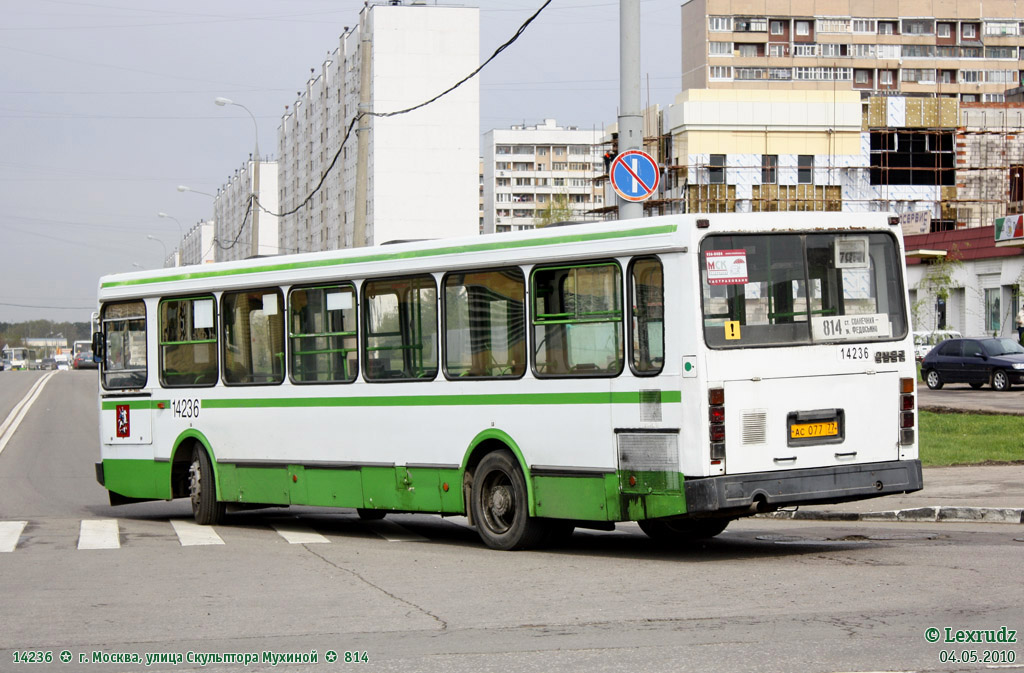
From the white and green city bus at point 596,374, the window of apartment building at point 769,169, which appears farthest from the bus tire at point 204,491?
the window of apartment building at point 769,169

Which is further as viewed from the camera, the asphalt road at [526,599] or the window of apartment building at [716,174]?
the window of apartment building at [716,174]

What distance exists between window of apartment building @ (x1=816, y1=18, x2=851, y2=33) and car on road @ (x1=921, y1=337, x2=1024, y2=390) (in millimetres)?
74658

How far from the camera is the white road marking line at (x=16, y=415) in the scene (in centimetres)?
Result: 3325

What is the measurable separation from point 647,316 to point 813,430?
1.57 m

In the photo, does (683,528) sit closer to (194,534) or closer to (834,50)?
(194,534)

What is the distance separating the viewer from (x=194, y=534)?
1418cm

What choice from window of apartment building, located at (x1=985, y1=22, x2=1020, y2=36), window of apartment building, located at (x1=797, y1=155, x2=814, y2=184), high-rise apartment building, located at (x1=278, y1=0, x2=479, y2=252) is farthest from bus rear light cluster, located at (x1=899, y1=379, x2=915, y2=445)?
window of apartment building, located at (x1=985, y1=22, x2=1020, y2=36)

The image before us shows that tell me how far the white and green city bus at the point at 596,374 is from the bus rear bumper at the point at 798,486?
16mm

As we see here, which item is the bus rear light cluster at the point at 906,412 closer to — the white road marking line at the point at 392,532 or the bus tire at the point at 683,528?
the bus tire at the point at 683,528

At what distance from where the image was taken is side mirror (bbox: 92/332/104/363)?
16.6m

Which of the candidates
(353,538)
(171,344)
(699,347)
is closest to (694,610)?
(699,347)

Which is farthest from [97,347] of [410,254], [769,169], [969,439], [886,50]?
[886,50]

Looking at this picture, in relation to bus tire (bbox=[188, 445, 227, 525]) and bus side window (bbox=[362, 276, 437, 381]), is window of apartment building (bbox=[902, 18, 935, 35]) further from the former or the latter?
bus side window (bbox=[362, 276, 437, 381])

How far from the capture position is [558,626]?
7883 mm
